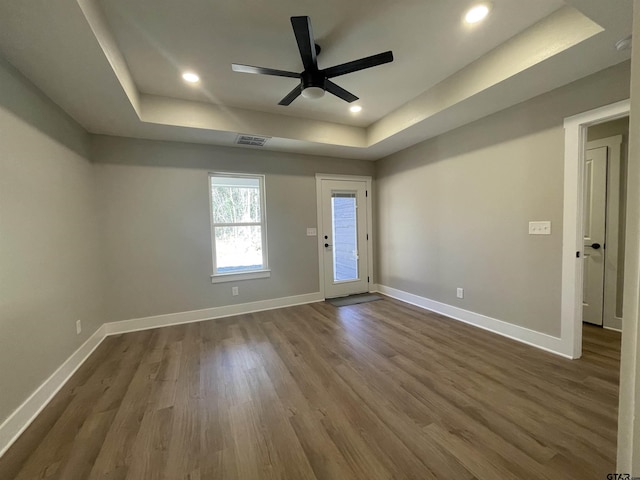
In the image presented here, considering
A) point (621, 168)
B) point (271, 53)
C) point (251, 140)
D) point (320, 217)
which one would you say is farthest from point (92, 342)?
point (621, 168)

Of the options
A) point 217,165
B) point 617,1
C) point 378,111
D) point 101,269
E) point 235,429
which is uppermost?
point 378,111

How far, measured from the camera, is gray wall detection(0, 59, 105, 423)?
1803mm

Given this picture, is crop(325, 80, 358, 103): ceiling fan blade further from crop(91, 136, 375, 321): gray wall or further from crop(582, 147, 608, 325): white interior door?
crop(582, 147, 608, 325): white interior door

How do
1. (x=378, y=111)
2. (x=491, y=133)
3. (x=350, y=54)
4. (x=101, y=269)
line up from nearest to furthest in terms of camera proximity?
(x=350, y=54) < (x=491, y=133) < (x=101, y=269) < (x=378, y=111)

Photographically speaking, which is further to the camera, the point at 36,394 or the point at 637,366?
the point at 36,394

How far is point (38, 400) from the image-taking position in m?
1.99

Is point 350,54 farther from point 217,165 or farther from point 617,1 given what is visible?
point 217,165

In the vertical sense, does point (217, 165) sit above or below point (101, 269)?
above

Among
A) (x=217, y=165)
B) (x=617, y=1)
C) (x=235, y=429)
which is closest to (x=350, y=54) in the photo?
(x=617, y=1)

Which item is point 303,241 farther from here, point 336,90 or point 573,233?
point 573,233

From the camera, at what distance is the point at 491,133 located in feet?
10.1

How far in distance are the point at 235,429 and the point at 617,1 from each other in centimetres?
346

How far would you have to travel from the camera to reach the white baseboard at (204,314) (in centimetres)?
348

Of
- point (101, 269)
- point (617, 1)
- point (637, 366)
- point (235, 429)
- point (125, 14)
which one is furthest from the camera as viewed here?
point (101, 269)
